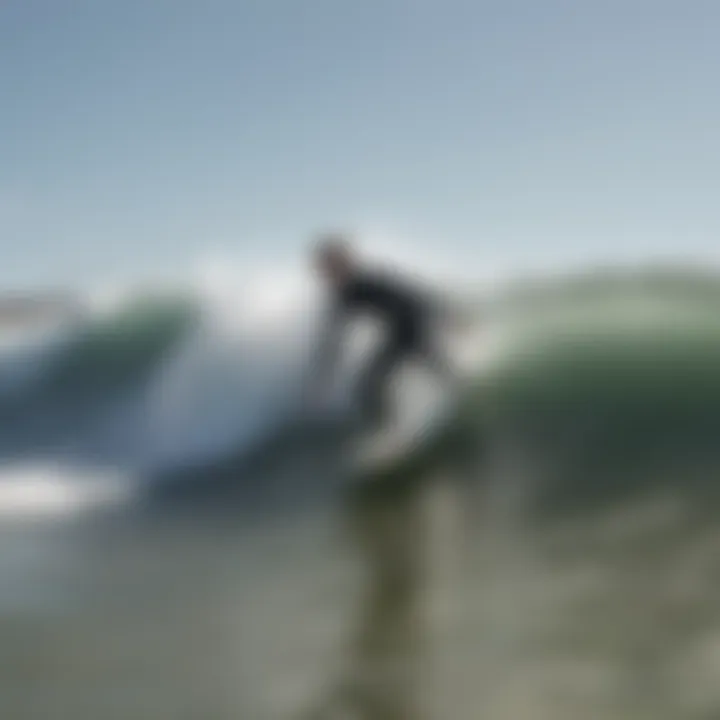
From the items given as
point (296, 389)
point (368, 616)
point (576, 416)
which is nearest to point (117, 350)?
point (296, 389)

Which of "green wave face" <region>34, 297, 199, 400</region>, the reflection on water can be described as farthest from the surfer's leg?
"green wave face" <region>34, 297, 199, 400</region>

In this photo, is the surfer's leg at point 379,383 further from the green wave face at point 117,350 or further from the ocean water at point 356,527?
the green wave face at point 117,350

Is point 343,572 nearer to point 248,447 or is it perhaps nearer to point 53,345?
point 248,447

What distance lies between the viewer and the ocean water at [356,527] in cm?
201

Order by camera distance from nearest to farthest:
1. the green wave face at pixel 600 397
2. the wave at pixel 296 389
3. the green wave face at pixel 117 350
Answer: the green wave face at pixel 600 397
the wave at pixel 296 389
the green wave face at pixel 117 350

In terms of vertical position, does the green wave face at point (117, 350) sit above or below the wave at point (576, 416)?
above

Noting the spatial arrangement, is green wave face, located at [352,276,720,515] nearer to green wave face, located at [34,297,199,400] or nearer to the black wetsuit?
the black wetsuit

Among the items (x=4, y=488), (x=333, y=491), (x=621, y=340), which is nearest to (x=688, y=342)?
(x=621, y=340)

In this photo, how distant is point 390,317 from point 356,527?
0.59 metres

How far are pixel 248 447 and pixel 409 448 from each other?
1.86 feet

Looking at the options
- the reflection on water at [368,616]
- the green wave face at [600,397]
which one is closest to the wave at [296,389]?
the green wave face at [600,397]

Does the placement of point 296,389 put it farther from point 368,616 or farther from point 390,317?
point 368,616

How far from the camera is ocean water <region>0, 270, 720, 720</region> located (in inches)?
79.3

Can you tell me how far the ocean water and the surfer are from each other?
0.45ft
